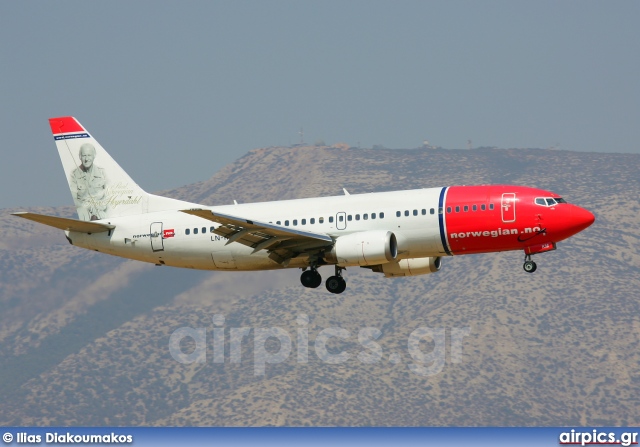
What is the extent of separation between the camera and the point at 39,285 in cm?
19825

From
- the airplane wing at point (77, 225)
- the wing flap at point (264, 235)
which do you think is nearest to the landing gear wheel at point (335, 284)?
the wing flap at point (264, 235)

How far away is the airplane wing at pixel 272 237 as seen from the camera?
6788 centimetres

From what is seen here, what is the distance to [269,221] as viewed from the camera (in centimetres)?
7200

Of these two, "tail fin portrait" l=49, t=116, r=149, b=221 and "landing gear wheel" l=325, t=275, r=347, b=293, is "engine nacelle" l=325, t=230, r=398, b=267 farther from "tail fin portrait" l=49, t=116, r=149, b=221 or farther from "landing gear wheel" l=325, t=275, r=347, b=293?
"tail fin portrait" l=49, t=116, r=149, b=221

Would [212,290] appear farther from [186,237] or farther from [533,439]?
[533,439]

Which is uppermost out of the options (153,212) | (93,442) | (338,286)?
(153,212)

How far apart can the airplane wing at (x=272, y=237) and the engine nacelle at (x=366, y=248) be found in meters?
1.17

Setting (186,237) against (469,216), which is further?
(186,237)

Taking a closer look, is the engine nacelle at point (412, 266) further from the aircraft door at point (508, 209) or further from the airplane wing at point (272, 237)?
the aircraft door at point (508, 209)

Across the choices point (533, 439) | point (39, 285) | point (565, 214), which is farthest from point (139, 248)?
point (39, 285)

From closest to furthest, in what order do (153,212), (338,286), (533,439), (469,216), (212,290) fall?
(533,439), (469,216), (338,286), (153,212), (212,290)

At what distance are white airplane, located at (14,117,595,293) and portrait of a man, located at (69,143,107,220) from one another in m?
1.33

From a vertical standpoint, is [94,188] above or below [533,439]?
above

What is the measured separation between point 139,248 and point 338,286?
475 inches
